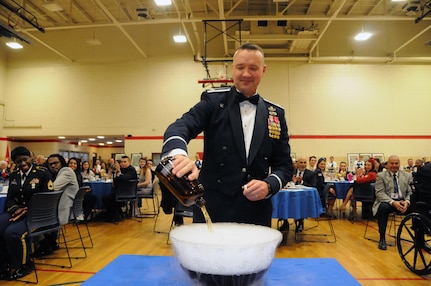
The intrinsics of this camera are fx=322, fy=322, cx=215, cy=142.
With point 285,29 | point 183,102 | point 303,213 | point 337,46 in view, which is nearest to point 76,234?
point 303,213

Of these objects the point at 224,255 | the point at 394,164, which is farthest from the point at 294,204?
the point at 224,255

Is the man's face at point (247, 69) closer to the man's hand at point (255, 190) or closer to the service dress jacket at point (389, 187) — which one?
the man's hand at point (255, 190)

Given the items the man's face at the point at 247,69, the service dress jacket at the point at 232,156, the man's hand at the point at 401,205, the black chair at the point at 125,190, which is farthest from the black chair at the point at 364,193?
the man's face at the point at 247,69

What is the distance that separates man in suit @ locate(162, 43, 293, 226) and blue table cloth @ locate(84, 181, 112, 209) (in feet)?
19.9

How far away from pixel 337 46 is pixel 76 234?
1118cm

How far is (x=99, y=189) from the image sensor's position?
6766 millimetres

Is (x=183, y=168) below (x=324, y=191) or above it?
above

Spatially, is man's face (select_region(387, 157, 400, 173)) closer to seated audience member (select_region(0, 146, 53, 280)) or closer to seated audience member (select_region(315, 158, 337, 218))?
seated audience member (select_region(315, 158, 337, 218))

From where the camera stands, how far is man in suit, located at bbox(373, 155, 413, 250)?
4.80 m

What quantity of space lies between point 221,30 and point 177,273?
10.8 meters

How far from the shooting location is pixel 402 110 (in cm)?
1219

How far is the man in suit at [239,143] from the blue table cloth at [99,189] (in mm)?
6058

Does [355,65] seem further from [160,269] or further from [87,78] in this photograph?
[160,269]

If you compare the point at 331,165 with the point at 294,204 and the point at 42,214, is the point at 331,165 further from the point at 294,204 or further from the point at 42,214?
the point at 42,214
